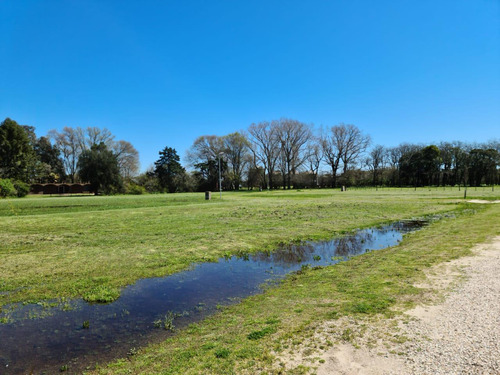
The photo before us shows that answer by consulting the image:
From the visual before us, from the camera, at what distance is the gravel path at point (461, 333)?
2867 mm

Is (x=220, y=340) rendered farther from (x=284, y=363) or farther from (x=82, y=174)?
(x=82, y=174)

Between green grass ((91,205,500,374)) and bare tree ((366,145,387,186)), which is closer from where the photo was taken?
green grass ((91,205,500,374))

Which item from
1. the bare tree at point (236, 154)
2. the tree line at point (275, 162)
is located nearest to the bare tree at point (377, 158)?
the tree line at point (275, 162)

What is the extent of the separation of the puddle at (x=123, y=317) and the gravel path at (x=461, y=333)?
328 cm

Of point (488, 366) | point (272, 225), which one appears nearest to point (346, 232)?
point (272, 225)

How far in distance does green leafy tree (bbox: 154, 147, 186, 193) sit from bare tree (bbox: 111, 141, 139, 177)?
9554 millimetres

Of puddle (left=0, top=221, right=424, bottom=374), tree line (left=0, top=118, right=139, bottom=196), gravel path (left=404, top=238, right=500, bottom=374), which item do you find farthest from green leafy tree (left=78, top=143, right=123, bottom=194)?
gravel path (left=404, top=238, right=500, bottom=374)

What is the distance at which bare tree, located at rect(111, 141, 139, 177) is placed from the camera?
75875 millimetres

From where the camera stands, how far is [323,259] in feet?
28.3

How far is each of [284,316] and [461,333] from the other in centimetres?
235

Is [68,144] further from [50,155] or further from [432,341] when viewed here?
[432,341]

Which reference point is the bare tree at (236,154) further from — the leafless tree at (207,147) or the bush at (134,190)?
the bush at (134,190)

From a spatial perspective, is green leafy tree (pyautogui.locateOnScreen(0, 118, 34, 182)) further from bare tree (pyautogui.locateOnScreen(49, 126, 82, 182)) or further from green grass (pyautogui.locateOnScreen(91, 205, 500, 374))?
green grass (pyautogui.locateOnScreen(91, 205, 500, 374))

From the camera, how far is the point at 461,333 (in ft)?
11.4
